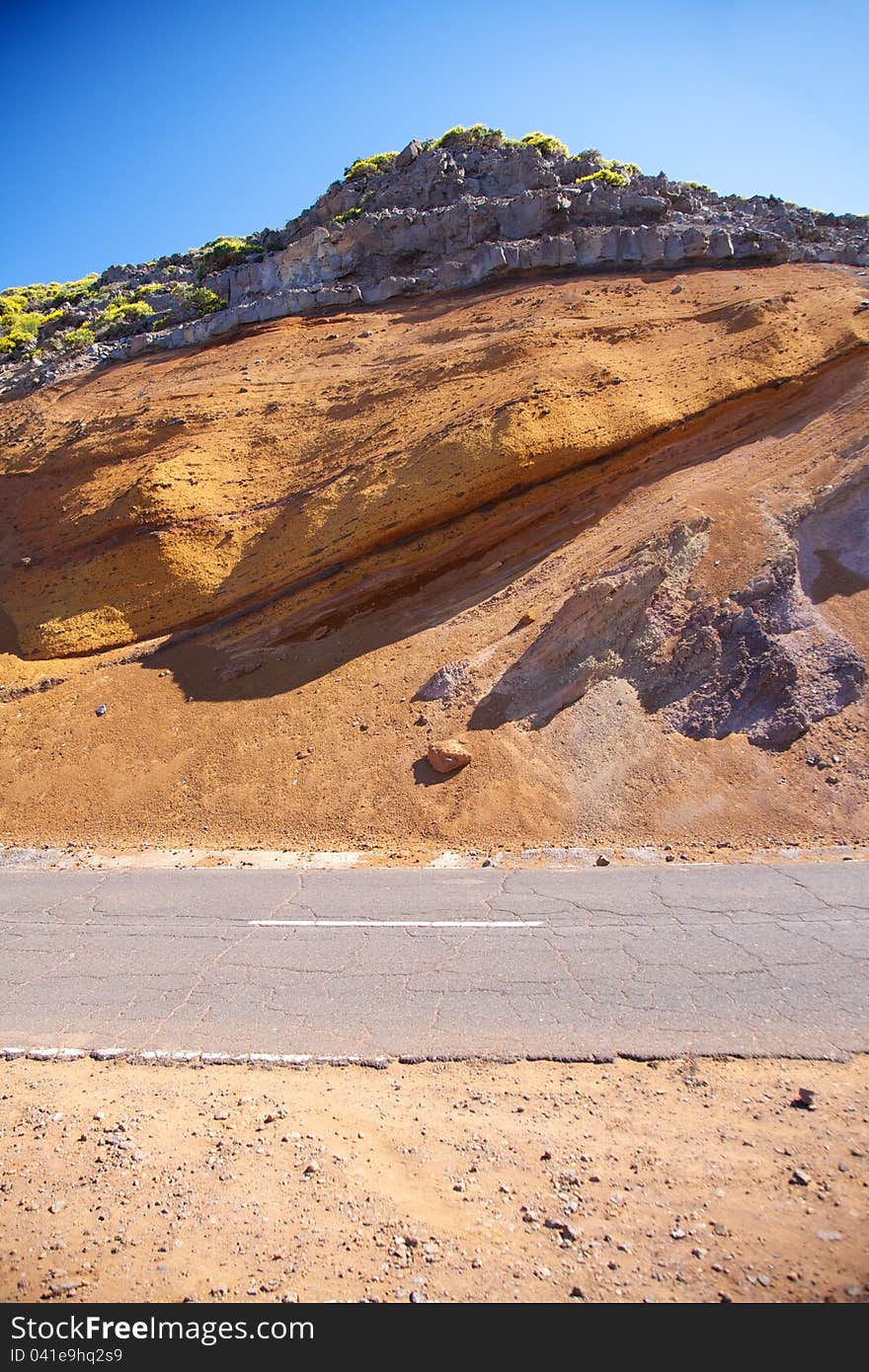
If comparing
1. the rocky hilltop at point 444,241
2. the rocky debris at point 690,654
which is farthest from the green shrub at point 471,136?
the rocky debris at point 690,654

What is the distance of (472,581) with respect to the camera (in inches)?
567

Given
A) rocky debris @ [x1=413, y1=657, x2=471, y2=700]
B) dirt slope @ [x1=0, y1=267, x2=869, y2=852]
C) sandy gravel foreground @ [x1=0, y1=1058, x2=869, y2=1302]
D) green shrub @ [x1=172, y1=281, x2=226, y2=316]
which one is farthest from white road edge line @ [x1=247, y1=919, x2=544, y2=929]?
green shrub @ [x1=172, y1=281, x2=226, y2=316]

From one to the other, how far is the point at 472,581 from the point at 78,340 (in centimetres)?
1888

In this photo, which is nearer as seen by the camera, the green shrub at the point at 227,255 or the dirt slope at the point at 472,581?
the dirt slope at the point at 472,581

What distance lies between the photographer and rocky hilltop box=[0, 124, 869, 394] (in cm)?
1909

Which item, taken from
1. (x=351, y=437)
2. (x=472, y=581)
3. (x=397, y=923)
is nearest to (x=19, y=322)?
(x=351, y=437)

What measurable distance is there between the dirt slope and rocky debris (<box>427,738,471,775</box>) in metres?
0.20

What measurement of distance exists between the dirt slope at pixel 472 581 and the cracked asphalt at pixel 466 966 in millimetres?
1724

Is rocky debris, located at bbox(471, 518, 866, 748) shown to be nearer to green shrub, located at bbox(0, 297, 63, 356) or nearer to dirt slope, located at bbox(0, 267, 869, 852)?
dirt slope, located at bbox(0, 267, 869, 852)

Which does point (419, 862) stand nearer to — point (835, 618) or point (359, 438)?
point (835, 618)

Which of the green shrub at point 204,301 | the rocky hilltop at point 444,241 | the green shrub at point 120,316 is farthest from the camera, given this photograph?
the green shrub at point 120,316

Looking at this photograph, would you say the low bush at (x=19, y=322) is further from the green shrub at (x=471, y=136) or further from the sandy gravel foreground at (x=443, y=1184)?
the sandy gravel foreground at (x=443, y=1184)

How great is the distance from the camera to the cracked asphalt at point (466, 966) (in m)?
Result: 5.79

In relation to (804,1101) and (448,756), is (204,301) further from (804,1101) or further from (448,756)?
(804,1101)
